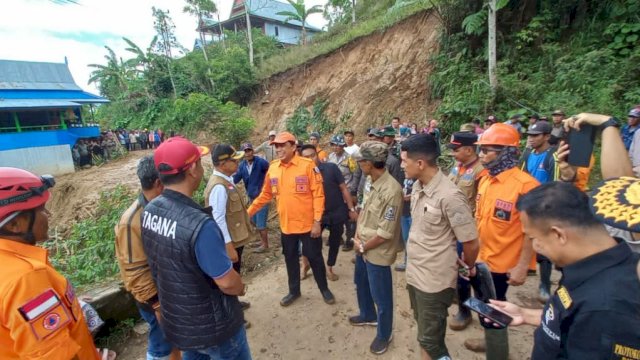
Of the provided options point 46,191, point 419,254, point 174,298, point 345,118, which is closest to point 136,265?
point 174,298

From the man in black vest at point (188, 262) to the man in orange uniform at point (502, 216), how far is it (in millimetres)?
1972

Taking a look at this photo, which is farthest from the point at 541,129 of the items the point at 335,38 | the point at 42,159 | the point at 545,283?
the point at 42,159

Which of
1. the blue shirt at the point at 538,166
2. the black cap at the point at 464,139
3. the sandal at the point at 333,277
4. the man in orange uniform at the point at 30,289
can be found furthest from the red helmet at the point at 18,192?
the blue shirt at the point at 538,166

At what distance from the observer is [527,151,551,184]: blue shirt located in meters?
3.70

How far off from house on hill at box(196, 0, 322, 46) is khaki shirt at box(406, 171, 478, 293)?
2816 cm

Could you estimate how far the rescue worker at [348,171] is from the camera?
5.17 m

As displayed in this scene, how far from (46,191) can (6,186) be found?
0.61 feet

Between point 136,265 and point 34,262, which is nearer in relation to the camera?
point 34,262

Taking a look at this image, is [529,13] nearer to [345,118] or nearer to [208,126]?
[345,118]

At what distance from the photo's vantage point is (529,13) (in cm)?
941

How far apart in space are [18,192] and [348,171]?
439cm

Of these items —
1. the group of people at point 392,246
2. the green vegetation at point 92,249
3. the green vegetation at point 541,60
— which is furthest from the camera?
the green vegetation at point 541,60

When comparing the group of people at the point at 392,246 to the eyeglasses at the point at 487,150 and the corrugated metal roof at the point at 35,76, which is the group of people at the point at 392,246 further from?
the corrugated metal roof at the point at 35,76

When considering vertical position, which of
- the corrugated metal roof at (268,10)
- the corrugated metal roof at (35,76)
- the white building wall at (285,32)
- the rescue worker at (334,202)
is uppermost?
the corrugated metal roof at (268,10)
